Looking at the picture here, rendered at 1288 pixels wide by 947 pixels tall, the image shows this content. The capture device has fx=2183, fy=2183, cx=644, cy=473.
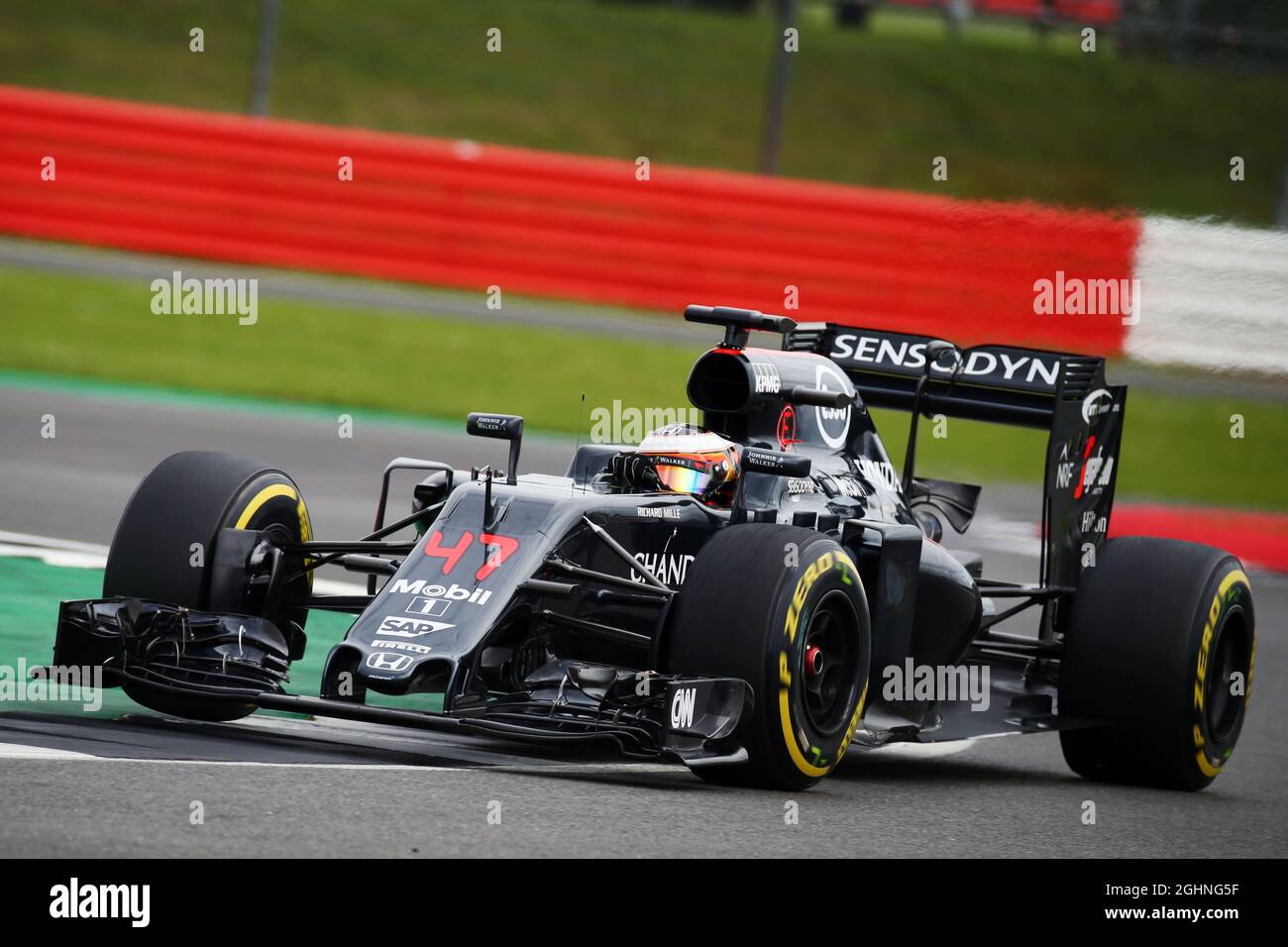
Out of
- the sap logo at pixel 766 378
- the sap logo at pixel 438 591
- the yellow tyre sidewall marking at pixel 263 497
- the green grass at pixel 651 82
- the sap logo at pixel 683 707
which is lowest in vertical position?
the sap logo at pixel 683 707

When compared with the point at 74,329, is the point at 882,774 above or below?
below

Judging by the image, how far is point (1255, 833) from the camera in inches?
297

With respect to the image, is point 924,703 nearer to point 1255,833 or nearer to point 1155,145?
point 1255,833

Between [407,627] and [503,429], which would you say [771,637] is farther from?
[503,429]

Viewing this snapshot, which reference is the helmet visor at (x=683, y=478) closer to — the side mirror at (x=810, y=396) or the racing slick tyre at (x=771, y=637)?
the side mirror at (x=810, y=396)

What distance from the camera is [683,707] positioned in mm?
6621

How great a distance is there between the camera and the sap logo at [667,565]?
24.9ft

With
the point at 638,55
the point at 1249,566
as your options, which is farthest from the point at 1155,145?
the point at 1249,566

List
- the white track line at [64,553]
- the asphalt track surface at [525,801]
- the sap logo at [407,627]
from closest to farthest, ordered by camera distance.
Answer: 1. the asphalt track surface at [525,801]
2. the sap logo at [407,627]
3. the white track line at [64,553]

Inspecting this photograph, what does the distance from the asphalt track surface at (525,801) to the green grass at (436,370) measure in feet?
26.0

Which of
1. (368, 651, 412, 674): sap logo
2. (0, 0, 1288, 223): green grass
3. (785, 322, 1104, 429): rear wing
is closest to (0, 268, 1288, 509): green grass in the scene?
(785, 322, 1104, 429): rear wing

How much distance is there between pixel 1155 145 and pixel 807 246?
13.1m

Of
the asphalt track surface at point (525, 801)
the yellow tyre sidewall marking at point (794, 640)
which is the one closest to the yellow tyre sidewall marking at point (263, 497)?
the asphalt track surface at point (525, 801)

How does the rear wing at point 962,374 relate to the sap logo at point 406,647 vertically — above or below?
above
